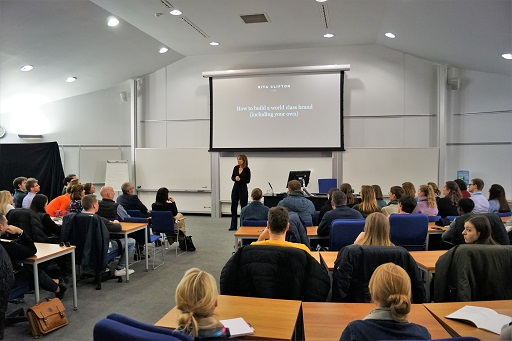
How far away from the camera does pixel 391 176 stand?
8883 mm

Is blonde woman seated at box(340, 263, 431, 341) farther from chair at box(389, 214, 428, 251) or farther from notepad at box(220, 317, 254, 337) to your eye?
chair at box(389, 214, 428, 251)

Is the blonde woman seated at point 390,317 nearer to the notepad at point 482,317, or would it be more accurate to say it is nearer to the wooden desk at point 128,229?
the notepad at point 482,317

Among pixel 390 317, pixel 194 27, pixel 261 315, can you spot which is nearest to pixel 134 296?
pixel 261 315

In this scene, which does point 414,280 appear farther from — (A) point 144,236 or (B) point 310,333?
(A) point 144,236

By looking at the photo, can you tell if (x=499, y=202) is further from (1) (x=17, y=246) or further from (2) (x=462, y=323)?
(1) (x=17, y=246)

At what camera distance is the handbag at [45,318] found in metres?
3.35

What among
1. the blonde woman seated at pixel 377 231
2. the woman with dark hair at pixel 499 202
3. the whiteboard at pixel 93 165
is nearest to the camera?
the blonde woman seated at pixel 377 231

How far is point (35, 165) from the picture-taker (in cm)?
947

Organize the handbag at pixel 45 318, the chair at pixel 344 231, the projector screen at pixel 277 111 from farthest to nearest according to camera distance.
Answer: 1. the projector screen at pixel 277 111
2. the chair at pixel 344 231
3. the handbag at pixel 45 318

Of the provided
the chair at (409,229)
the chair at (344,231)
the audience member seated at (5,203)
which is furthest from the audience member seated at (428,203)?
the audience member seated at (5,203)

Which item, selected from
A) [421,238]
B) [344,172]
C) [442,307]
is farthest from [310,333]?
[344,172]

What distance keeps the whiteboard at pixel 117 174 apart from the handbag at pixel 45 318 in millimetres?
6473

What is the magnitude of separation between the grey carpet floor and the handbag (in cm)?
6

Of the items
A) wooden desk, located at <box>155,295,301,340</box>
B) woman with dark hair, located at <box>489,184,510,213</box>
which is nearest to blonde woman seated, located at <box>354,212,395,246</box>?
wooden desk, located at <box>155,295,301,340</box>
